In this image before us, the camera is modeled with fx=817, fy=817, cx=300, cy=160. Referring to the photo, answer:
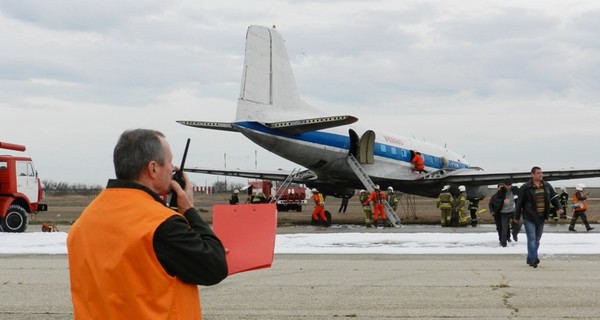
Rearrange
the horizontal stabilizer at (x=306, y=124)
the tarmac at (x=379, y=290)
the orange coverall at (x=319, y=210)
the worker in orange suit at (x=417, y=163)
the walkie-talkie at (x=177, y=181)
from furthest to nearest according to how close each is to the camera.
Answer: the worker in orange suit at (x=417, y=163), the orange coverall at (x=319, y=210), the horizontal stabilizer at (x=306, y=124), the tarmac at (x=379, y=290), the walkie-talkie at (x=177, y=181)

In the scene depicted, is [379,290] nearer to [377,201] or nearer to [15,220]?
[15,220]

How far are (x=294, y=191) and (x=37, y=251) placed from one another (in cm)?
3106

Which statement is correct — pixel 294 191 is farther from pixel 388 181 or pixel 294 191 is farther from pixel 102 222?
pixel 102 222

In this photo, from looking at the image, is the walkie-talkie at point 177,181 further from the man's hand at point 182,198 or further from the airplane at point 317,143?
the airplane at point 317,143

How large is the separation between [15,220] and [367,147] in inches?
524

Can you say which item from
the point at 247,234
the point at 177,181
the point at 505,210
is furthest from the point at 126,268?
the point at 505,210

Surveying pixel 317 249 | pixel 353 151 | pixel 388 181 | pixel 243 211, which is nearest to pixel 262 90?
pixel 353 151

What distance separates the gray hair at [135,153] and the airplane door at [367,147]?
1098 inches

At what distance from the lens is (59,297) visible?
397 inches

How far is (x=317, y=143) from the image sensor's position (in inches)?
1159

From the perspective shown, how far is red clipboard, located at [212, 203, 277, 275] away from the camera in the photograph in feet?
13.4

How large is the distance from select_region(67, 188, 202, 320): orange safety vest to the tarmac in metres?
5.14

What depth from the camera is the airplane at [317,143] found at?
27.7 meters

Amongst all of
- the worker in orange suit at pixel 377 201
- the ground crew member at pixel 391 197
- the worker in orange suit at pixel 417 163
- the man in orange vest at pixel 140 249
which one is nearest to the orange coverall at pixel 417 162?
the worker in orange suit at pixel 417 163
